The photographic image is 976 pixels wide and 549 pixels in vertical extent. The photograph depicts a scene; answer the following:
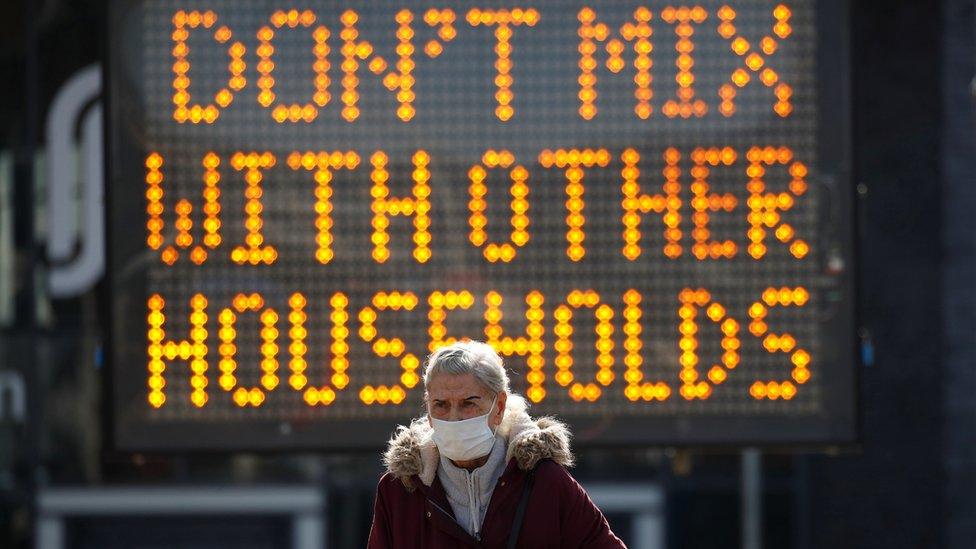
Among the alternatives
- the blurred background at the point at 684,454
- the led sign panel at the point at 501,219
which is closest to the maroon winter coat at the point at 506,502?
the led sign panel at the point at 501,219

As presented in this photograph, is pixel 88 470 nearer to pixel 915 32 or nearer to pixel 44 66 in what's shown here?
pixel 44 66

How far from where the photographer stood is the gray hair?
87.0 inches

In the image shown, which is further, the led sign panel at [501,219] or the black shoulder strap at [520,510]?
the led sign panel at [501,219]

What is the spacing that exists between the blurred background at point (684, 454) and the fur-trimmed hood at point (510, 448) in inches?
92.2

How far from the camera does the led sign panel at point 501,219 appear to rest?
12.0 feet

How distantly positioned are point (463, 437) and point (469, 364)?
4.7 inches

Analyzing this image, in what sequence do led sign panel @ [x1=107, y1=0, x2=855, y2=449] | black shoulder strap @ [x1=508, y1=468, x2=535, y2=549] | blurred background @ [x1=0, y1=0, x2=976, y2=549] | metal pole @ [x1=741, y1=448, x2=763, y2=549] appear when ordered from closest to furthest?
black shoulder strap @ [x1=508, y1=468, x2=535, y2=549]
led sign panel @ [x1=107, y1=0, x2=855, y2=449]
blurred background @ [x1=0, y1=0, x2=976, y2=549]
metal pole @ [x1=741, y1=448, x2=763, y2=549]

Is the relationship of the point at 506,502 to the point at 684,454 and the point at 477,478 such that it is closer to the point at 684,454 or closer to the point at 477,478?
the point at 477,478

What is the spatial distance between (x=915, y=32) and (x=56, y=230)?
116 inches

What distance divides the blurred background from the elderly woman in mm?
2346

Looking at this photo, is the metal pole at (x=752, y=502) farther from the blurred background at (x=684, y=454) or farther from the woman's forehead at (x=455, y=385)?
the woman's forehead at (x=455, y=385)

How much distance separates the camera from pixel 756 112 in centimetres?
366

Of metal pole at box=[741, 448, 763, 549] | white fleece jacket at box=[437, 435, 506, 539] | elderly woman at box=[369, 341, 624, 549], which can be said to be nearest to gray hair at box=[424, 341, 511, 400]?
elderly woman at box=[369, 341, 624, 549]

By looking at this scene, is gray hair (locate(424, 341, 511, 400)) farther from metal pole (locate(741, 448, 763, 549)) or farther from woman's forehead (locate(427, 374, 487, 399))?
metal pole (locate(741, 448, 763, 549))
